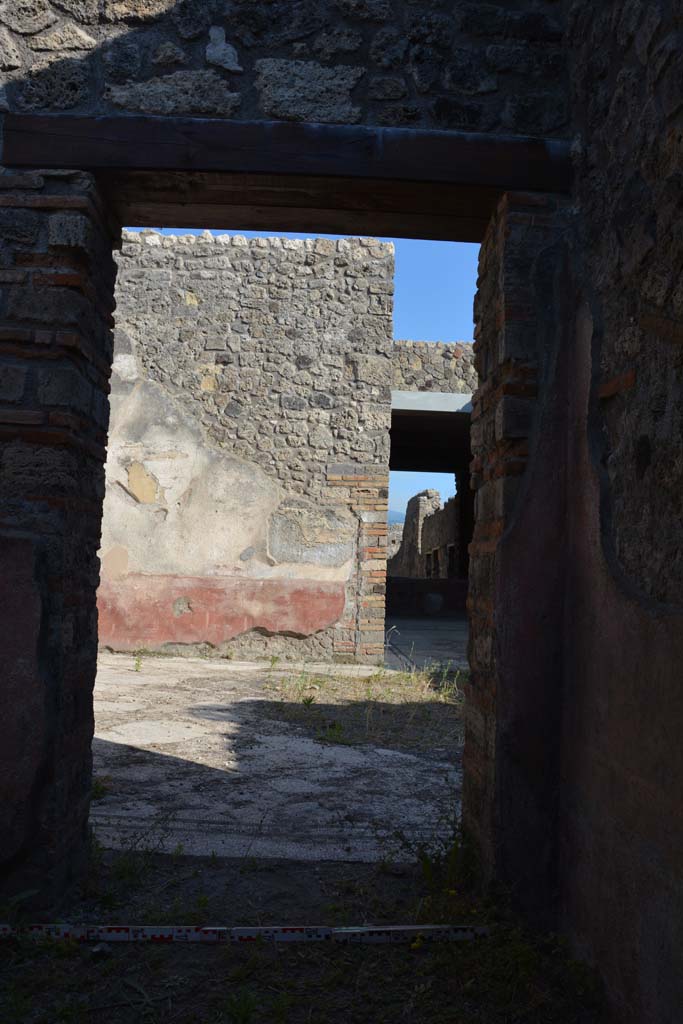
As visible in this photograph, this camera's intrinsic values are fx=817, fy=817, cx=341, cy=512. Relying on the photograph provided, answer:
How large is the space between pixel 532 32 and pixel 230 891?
3.03 meters

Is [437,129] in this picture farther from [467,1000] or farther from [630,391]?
[467,1000]

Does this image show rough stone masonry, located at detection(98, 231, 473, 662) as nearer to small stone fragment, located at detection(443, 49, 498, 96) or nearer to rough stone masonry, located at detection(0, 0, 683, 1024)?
rough stone masonry, located at detection(0, 0, 683, 1024)

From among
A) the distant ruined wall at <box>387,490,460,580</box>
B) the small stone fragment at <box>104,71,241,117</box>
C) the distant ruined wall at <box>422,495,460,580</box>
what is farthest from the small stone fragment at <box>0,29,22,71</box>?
the distant ruined wall at <box>387,490,460,580</box>

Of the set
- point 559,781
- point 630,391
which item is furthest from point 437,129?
point 559,781

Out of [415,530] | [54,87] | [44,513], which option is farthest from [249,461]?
[415,530]

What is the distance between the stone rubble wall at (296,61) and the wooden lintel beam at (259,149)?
0.07 metres

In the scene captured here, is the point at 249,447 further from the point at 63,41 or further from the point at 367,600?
the point at 63,41

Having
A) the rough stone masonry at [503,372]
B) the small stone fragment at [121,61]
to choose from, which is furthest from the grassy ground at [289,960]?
the small stone fragment at [121,61]

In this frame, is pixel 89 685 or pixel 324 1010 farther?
pixel 89 685

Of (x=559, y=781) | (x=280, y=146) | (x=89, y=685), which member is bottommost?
(x=559, y=781)

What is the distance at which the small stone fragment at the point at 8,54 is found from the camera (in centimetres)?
266

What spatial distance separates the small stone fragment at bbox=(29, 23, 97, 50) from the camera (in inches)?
105

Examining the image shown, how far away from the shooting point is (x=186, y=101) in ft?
8.66

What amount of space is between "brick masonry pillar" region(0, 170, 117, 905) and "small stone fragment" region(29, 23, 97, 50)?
0.46 m
